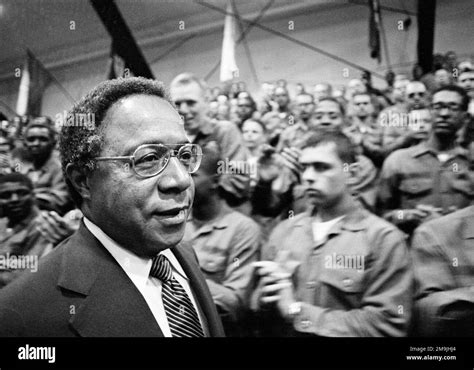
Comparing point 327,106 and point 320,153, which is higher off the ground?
point 327,106

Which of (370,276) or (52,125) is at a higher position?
(52,125)

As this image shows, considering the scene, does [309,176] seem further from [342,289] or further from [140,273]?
[140,273]

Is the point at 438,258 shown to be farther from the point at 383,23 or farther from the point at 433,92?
the point at 383,23

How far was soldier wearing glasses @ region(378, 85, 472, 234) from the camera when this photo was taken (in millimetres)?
2010

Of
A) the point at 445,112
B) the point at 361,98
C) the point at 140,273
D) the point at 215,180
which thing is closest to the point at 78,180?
the point at 140,273

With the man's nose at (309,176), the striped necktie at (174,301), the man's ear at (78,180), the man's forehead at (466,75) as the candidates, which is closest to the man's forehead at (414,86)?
the man's forehead at (466,75)

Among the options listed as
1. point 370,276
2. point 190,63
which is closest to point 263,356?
point 370,276

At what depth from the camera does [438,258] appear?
1.98 meters

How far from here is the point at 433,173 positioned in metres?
2.05

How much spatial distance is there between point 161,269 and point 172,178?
0.26 meters

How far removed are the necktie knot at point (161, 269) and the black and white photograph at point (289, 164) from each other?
12 cm

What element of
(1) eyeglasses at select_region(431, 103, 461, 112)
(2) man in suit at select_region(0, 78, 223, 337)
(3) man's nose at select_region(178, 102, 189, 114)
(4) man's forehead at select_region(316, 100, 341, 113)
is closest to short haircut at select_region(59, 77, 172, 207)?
(2) man in suit at select_region(0, 78, 223, 337)

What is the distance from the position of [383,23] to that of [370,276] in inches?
36.1

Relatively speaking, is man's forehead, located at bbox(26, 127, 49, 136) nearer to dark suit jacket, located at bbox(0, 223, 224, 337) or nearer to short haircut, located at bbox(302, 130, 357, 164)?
dark suit jacket, located at bbox(0, 223, 224, 337)
